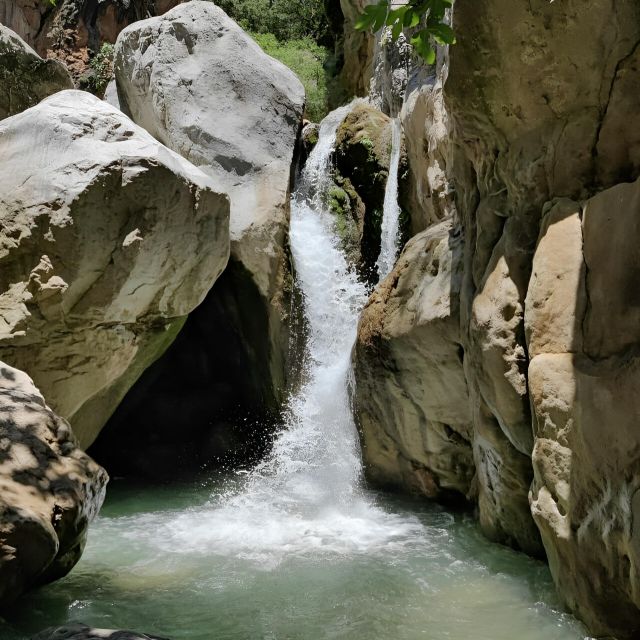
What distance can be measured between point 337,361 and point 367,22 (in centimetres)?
767

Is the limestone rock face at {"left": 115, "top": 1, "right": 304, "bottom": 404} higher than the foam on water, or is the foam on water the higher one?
the limestone rock face at {"left": 115, "top": 1, "right": 304, "bottom": 404}

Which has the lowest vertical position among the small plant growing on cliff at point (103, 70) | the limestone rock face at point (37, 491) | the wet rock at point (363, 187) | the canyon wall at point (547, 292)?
the limestone rock face at point (37, 491)

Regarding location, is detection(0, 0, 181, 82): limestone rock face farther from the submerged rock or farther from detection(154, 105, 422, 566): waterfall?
the submerged rock

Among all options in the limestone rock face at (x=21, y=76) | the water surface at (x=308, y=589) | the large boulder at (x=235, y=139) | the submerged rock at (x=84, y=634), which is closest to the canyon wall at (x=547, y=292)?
the water surface at (x=308, y=589)

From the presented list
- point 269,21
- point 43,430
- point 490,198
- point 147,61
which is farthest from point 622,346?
Answer: point 269,21

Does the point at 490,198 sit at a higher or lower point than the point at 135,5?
lower

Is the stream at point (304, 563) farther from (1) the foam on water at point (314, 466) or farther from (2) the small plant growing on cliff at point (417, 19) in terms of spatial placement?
(2) the small plant growing on cliff at point (417, 19)

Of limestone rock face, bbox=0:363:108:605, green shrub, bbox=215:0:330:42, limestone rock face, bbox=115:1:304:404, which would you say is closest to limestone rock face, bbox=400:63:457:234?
limestone rock face, bbox=115:1:304:404

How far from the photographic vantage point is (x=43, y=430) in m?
4.56

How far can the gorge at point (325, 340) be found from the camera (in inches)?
178

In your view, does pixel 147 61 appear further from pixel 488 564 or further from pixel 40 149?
pixel 488 564

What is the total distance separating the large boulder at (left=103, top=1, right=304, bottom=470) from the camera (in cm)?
1025

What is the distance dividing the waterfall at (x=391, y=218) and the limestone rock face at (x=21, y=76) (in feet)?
18.7

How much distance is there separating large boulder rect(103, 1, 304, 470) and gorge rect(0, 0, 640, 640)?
0.05 m
